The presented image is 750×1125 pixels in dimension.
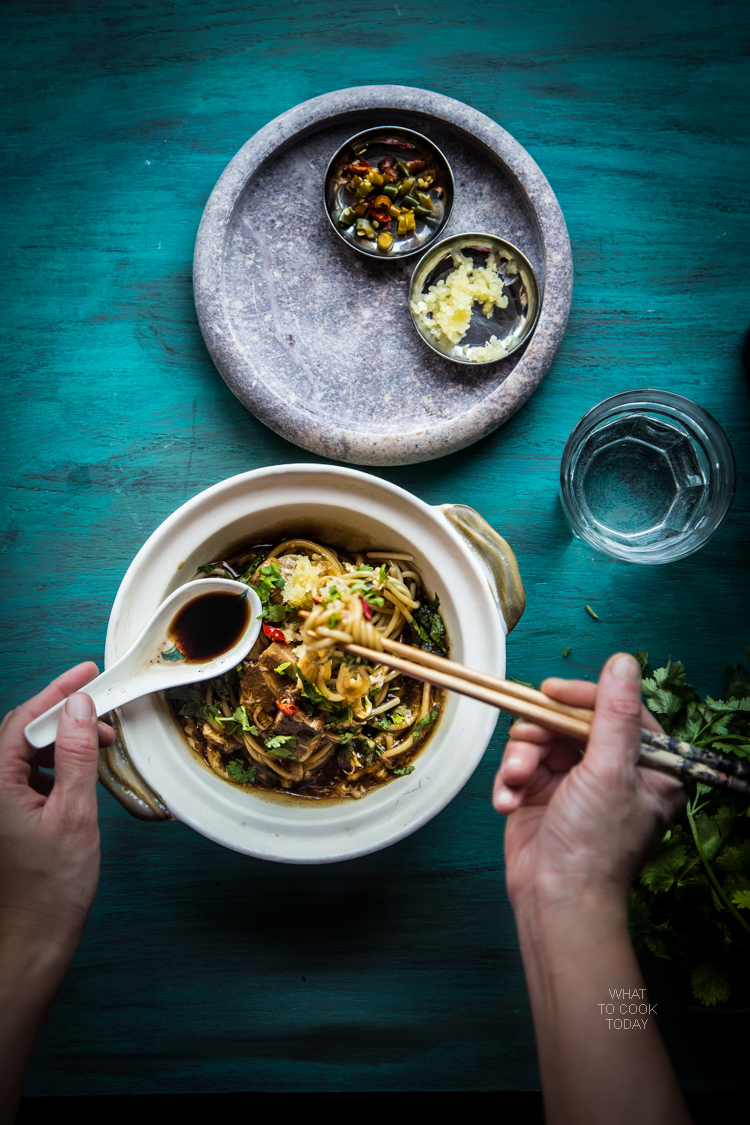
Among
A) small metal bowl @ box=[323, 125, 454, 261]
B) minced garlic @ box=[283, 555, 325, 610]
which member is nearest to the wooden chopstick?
minced garlic @ box=[283, 555, 325, 610]

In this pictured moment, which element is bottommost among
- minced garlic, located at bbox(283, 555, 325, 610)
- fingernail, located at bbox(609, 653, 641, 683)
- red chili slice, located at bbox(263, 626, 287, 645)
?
red chili slice, located at bbox(263, 626, 287, 645)

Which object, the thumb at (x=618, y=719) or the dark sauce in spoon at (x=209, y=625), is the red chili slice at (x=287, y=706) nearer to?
the dark sauce in spoon at (x=209, y=625)

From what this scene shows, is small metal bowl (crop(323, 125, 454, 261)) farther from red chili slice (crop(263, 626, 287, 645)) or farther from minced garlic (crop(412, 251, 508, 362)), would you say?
red chili slice (crop(263, 626, 287, 645))

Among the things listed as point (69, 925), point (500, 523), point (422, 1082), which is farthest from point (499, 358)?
point (422, 1082)

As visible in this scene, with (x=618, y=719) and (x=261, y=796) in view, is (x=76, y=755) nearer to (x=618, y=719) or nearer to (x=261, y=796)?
(x=261, y=796)

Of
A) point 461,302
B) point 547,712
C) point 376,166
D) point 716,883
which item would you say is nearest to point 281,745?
point 547,712

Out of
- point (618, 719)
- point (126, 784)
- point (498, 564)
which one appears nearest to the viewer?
point (618, 719)

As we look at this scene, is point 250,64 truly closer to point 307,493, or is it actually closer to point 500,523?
point 307,493
